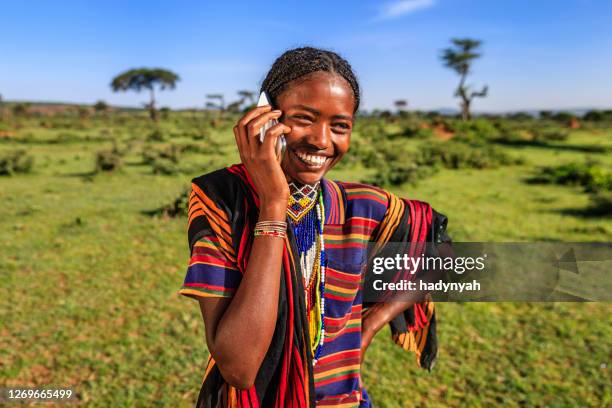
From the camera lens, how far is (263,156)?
115cm

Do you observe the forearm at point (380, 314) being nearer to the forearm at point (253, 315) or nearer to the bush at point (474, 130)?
the forearm at point (253, 315)

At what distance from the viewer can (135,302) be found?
4.91m

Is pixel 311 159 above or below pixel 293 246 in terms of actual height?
above

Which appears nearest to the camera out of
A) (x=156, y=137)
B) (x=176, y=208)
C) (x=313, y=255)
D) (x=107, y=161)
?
(x=313, y=255)

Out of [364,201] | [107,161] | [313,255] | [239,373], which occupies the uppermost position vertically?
[107,161]

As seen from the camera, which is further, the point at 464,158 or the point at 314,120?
the point at 464,158

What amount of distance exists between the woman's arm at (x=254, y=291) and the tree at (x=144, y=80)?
4997 centimetres

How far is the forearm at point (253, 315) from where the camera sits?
3.66 feet

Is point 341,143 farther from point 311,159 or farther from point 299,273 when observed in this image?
point 299,273

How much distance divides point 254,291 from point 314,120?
50 centimetres

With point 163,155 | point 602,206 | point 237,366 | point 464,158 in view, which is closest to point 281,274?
point 237,366

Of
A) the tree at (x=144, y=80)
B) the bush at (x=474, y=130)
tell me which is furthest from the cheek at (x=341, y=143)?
the tree at (x=144, y=80)

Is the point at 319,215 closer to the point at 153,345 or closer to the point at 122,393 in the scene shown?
the point at 122,393

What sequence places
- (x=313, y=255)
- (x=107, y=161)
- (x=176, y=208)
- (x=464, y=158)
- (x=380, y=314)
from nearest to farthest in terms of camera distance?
1. (x=313, y=255)
2. (x=380, y=314)
3. (x=176, y=208)
4. (x=107, y=161)
5. (x=464, y=158)
